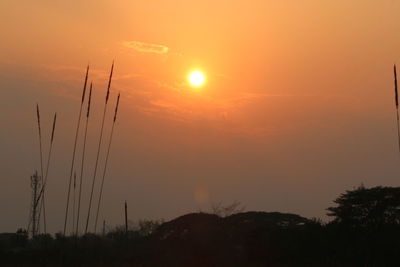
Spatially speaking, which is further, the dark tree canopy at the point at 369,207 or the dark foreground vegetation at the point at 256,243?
the dark tree canopy at the point at 369,207

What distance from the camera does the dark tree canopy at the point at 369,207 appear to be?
1284 inches

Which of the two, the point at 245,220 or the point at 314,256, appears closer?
the point at 314,256

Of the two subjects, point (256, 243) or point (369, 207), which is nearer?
point (256, 243)

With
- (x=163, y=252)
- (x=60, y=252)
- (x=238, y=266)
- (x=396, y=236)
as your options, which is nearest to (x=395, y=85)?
(x=238, y=266)

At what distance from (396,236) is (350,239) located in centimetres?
190

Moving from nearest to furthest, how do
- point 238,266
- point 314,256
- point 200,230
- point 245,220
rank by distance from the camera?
point 238,266, point 314,256, point 200,230, point 245,220

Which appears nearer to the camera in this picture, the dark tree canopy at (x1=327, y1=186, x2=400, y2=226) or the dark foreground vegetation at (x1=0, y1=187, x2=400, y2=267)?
the dark foreground vegetation at (x1=0, y1=187, x2=400, y2=267)

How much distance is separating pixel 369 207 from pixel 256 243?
7.26 meters

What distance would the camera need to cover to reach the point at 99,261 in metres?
25.8

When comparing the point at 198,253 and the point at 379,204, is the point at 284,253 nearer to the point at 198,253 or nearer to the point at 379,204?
the point at 198,253

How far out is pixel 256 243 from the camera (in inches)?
1172

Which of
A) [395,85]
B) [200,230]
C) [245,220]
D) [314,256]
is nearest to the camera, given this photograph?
[395,85]

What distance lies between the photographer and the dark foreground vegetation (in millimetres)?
25891

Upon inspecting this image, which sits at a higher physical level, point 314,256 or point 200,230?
point 200,230
